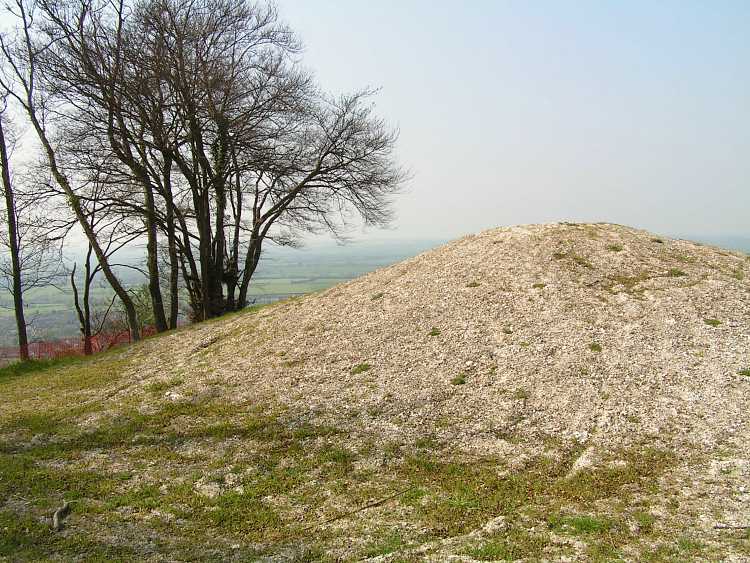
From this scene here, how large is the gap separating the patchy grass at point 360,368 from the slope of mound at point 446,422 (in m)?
0.10

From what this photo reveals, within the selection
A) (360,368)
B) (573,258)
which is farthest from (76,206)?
(573,258)

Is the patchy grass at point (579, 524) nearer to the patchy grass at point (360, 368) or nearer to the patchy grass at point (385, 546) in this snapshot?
the patchy grass at point (385, 546)

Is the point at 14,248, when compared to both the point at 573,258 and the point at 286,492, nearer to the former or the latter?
the point at 286,492

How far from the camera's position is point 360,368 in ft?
43.4

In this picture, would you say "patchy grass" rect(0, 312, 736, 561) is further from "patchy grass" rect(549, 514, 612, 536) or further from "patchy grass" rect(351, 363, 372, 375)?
"patchy grass" rect(351, 363, 372, 375)

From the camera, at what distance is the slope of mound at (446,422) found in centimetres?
704

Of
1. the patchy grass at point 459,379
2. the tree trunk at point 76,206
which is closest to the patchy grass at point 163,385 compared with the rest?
the patchy grass at point 459,379

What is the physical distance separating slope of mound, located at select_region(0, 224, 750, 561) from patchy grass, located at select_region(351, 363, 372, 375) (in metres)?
0.10

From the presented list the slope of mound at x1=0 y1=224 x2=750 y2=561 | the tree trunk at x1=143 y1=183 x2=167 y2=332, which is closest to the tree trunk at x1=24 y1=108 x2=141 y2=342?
the tree trunk at x1=143 y1=183 x2=167 y2=332

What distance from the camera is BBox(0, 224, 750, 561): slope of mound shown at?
7.04 m

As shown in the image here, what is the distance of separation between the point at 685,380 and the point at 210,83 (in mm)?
17389

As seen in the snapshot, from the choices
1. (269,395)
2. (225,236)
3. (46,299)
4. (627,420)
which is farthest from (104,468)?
(46,299)

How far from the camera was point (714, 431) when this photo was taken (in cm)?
927

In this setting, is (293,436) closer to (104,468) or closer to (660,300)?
(104,468)
